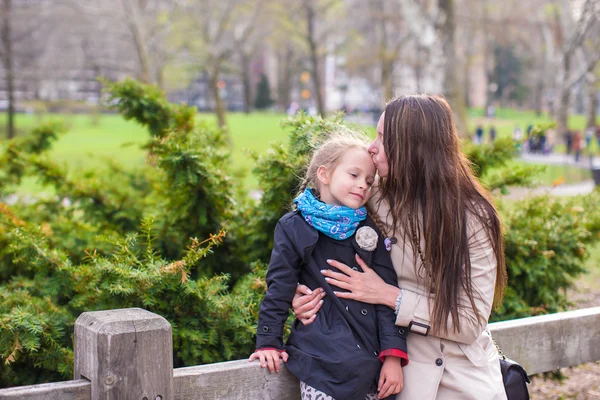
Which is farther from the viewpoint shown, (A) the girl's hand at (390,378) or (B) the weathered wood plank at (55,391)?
(A) the girl's hand at (390,378)

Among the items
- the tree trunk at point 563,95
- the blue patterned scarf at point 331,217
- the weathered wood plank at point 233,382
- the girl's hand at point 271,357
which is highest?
the tree trunk at point 563,95

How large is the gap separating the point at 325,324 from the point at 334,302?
0.09 m

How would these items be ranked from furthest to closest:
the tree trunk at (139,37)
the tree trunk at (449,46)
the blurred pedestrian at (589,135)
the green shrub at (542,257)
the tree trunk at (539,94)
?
the tree trunk at (539,94) < the blurred pedestrian at (589,135) < the tree trunk at (139,37) < the tree trunk at (449,46) < the green shrub at (542,257)

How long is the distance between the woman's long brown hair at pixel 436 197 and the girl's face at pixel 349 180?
88 millimetres

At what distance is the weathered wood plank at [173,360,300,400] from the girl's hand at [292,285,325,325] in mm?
241

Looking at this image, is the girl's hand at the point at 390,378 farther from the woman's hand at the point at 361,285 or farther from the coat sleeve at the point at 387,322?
the woman's hand at the point at 361,285

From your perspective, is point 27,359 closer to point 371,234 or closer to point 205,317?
point 205,317

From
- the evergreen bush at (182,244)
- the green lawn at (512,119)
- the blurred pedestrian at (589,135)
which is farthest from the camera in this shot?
the green lawn at (512,119)

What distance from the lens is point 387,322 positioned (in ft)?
8.80

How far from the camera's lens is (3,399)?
7.37 ft

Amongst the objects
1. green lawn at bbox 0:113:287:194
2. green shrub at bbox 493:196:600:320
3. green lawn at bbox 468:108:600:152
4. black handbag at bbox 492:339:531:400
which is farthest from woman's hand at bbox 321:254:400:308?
green lawn at bbox 468:108:600:152

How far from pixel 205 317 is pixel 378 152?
4.12 feet

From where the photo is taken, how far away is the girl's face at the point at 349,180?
108 inches

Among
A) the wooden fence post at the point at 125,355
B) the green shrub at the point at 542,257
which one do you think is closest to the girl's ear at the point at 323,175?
the wooden fence post at the point at 125,355
